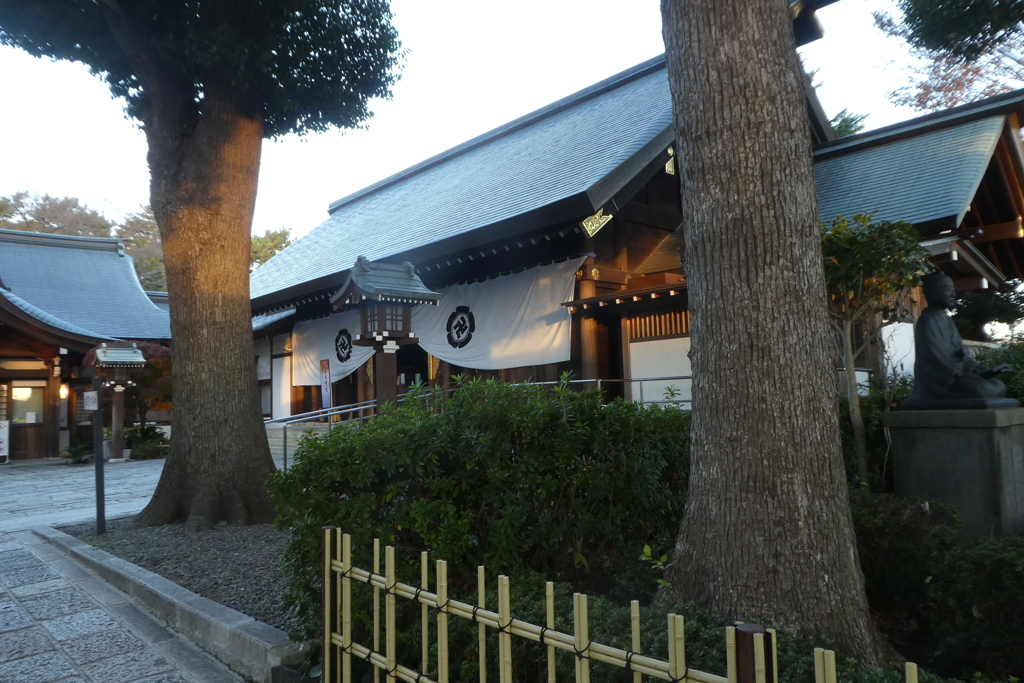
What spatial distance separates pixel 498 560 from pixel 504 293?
8409mm

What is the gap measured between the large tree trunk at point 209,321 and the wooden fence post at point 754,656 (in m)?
6.22

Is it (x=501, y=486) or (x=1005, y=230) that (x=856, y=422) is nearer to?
(x=501, y=486)

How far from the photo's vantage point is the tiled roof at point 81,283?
21406mm

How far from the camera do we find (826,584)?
267cm

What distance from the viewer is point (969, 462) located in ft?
14.0

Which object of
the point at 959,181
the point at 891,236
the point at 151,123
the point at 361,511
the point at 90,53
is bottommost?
the point at 361,511

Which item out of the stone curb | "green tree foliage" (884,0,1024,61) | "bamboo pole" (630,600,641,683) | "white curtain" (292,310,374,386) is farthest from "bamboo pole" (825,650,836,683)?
"white curtain" (292,310,374,386)

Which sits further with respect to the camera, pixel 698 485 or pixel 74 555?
pixel 74 555

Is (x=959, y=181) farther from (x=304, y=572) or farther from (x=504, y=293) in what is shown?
(x=304, y=572)

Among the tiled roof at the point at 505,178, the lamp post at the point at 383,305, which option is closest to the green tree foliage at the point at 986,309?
the tiled roof at the point at 505,178

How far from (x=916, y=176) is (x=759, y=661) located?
984 cm

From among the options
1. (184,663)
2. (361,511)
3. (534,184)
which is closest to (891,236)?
(361,511)

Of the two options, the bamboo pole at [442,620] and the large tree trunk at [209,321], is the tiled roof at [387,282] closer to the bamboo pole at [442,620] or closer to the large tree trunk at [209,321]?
the large tree trunk at [209,321]

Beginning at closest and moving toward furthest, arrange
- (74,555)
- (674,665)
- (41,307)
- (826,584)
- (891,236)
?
(674,665), (826,584), (891,236), (74,555), (41,307)
